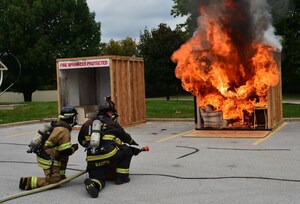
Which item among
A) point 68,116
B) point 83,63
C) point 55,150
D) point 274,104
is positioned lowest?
point 55,150

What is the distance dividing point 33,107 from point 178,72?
37.8ft

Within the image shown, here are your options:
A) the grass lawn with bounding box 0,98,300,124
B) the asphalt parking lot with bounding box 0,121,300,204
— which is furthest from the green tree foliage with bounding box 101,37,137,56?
the asphalt parking lot with bounding box 0,121,300,204

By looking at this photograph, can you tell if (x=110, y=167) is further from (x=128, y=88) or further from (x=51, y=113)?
(x=51, y=113)

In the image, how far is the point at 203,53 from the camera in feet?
44.6

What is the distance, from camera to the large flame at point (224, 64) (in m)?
13.4

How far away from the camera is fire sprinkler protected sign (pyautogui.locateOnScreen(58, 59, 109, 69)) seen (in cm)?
1471

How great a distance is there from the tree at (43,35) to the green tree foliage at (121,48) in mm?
13346

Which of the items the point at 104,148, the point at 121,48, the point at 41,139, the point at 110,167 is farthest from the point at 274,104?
the point at 121,48

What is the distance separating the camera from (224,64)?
13.6 metres

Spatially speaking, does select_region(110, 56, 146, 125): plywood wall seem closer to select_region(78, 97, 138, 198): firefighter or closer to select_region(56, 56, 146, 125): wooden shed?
select_region(56, 56, 146, 125): wooden shed

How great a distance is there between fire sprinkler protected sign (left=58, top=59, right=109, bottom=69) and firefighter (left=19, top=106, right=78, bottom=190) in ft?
26.3

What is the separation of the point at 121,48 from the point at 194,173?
43.7m

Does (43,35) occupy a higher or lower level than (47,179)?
higher

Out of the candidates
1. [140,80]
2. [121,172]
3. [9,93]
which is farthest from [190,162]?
[9,93]
